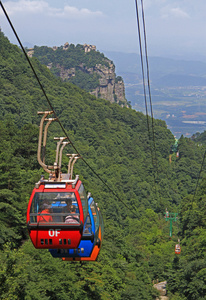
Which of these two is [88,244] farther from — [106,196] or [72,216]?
[106,196]

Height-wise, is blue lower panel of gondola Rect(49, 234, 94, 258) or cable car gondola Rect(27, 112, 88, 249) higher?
cable car gondola Rect(27, 112, 88, 249)

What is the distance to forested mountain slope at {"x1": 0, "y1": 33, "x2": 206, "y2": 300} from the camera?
31.9m

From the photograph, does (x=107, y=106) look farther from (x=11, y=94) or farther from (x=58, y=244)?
(x=58, y=244)

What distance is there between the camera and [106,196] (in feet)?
286

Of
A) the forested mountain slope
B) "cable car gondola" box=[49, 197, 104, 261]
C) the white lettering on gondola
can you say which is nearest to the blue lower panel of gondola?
"cable car gondola" box=[49, 197, 104, 261]

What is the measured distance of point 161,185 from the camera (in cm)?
12250

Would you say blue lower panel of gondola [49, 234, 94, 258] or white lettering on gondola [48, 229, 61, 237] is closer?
white lettering on gondola [48, 229, 61, 237]

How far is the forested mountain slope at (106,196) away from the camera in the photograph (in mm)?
31875

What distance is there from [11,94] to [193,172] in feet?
196

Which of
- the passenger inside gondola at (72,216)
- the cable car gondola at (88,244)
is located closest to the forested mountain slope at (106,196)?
the cable car gondola at (88,244)

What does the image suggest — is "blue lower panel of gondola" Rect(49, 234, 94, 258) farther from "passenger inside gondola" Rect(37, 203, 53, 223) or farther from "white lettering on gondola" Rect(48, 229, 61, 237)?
"passenger inside gondola" Rect(37, 203, 53, 223)

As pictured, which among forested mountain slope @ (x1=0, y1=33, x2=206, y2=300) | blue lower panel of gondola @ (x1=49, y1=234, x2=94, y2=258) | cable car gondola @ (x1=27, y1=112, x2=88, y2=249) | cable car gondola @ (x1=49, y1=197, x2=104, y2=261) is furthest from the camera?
forested mountain slope @ (x1=0, y1=33, x2=206, y2=300)

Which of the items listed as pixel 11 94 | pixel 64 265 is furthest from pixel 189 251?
pixel 11 94

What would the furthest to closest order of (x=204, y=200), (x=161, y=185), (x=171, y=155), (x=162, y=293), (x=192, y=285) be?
(x=171, y=155)
(x=161, y=185)
(x=204, y=200)
(x=162, y=293)
(x=192, y=285)
